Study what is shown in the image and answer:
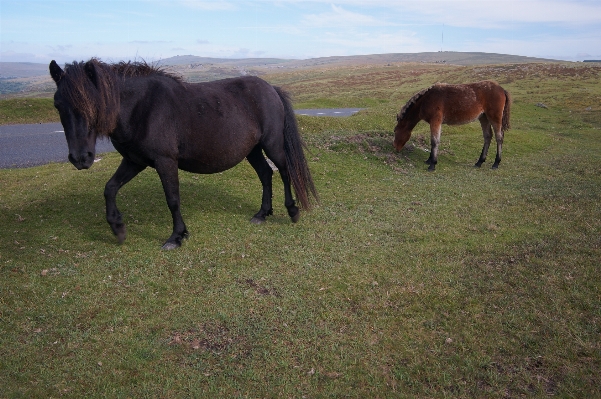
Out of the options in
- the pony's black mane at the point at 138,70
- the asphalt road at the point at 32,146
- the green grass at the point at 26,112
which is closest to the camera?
the pony's black mane at the point at 138,70

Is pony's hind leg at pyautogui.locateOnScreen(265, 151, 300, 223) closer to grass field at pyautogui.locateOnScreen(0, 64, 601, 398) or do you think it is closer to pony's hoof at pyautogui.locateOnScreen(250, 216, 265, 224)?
grass field at pyautogui.locateOnScreen(0, 64, 601, 398)

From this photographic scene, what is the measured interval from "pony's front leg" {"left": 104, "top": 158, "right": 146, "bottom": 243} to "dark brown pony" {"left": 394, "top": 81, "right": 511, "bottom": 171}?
9523 mm

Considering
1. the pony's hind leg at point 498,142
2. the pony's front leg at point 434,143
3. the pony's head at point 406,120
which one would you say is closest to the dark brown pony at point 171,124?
the pony's front leg at point 434,143

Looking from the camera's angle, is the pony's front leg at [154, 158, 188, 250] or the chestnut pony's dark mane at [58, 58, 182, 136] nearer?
the chestnut pony's dark mane at [58, 58, 182, 136]

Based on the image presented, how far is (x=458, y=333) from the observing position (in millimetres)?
4812

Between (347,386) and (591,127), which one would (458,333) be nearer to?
(347,386)

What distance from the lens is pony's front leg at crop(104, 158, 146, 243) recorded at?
22.9ft

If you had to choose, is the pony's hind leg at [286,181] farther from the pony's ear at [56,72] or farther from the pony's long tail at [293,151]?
the pony's ear at [56,72]

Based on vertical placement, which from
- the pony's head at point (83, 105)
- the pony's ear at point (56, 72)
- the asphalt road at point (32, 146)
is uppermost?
the pony's ear at point (56, 72)

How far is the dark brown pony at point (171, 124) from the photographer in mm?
5816

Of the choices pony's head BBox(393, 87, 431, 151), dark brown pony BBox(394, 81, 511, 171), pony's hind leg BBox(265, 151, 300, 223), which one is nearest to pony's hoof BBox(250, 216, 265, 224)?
pony's hind leg BBox(265, 151, 300, 223)

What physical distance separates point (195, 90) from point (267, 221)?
2.89 meters

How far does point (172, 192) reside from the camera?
6.99 meters

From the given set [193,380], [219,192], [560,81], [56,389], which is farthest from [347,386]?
[560,81]
